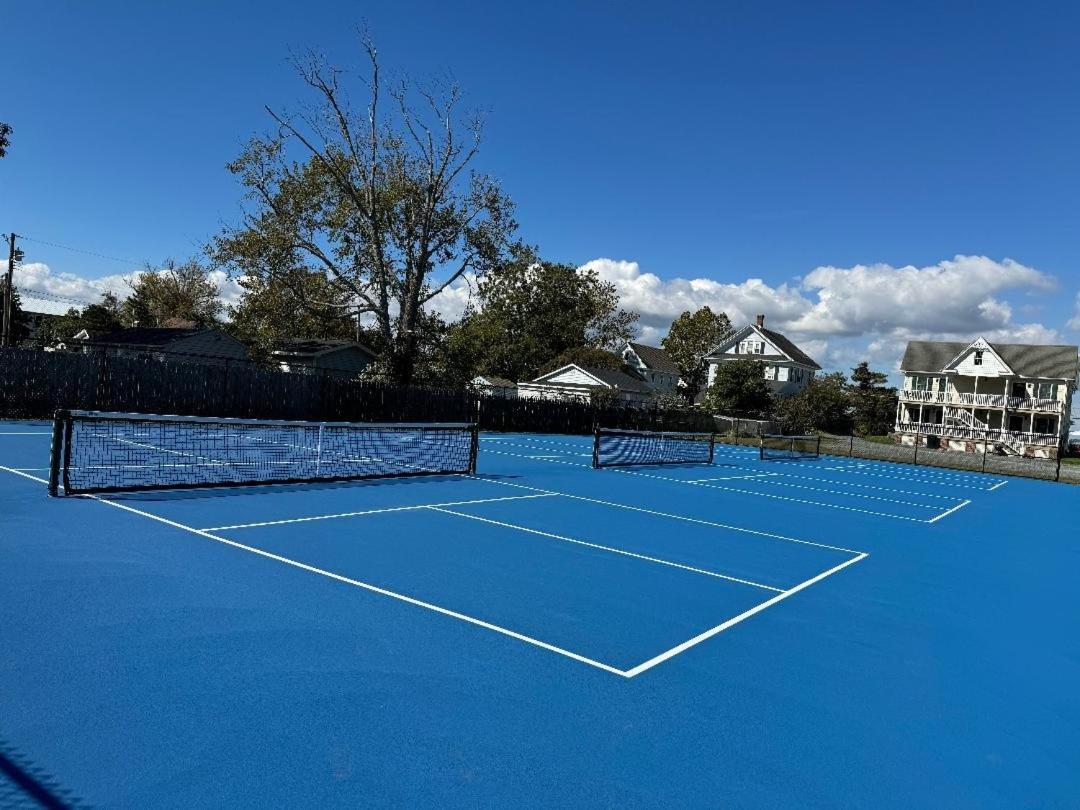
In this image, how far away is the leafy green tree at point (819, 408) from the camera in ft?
204

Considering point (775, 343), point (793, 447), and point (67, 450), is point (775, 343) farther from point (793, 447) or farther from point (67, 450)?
point (67, 450)

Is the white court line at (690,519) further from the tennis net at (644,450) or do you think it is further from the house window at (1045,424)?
the house window at (1045,424)

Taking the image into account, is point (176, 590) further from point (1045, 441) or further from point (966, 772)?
point (1045, 441)

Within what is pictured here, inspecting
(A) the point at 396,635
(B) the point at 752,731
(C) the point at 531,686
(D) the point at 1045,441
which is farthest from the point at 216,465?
(D) the point at 1045,441

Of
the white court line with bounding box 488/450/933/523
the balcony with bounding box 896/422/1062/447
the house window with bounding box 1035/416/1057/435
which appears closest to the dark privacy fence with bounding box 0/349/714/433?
the white court line with bounding box 488/450/933/523

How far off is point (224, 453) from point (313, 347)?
35.2 meters

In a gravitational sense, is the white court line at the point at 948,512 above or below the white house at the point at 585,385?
below

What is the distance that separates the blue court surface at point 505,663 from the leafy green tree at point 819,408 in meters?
49.8

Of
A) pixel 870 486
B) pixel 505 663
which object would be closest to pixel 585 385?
pixel 870 486

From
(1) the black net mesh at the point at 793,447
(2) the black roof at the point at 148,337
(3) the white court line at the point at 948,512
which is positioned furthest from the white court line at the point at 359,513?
(2) the black roof at the point at 148,337

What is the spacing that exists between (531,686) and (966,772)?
10.5 feet

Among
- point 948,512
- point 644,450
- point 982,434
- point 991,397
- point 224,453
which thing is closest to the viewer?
point 224,453

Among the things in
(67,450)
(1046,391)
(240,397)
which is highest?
(1046,391)

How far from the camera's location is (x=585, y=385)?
64000 millimetres
